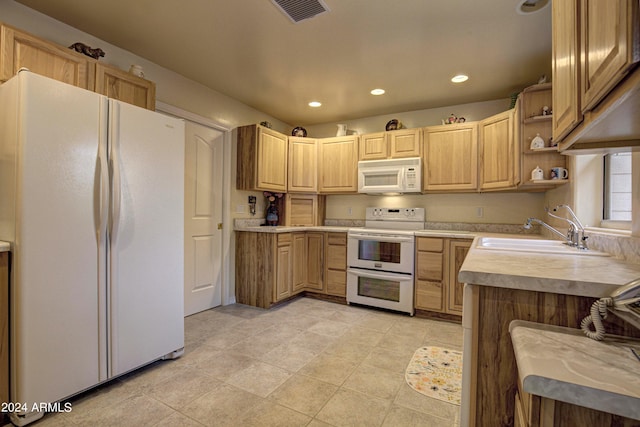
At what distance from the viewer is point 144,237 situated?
202cm

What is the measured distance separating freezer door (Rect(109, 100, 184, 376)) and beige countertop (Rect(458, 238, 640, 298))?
6.40 feet

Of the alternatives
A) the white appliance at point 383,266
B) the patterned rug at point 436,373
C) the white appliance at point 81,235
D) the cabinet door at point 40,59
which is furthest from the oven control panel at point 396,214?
the cabinet door at point 40,59

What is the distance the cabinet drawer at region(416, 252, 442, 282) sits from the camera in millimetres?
3203

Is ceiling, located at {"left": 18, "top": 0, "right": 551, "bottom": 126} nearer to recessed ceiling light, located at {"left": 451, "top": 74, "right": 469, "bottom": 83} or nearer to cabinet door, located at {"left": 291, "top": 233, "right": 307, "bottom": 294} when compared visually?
recessed ceiling light, located at {"left": 451, "top": 74, "right": 469, "bottom": 83}

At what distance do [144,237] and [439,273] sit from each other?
279cm

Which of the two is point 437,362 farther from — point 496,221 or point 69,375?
point 69,375

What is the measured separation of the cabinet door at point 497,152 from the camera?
2.90 m

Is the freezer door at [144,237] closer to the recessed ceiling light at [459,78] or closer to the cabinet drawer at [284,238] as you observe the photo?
the cabinet drawer at [284,238]

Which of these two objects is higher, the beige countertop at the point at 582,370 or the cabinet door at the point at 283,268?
the beige countertop at the point at 582,370

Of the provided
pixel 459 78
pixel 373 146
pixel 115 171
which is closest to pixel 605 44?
pixel 115 171

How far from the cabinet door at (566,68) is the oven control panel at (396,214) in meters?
2.59

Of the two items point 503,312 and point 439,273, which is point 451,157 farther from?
point 503,312

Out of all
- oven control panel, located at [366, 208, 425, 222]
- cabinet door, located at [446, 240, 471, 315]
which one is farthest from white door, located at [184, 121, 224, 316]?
cabinet door, located at [446, 240, 471, 315]

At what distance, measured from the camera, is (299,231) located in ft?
12.6
